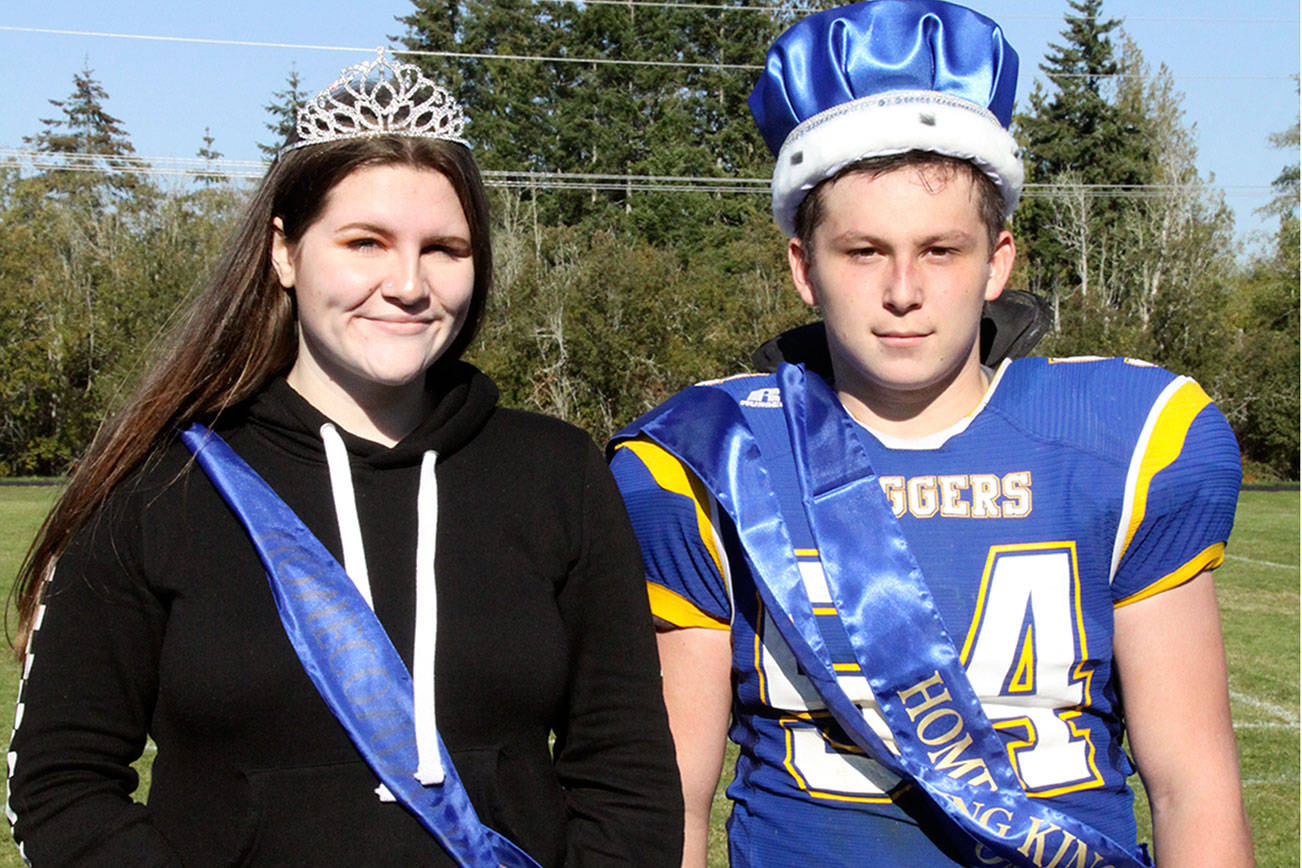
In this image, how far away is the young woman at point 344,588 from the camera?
1653mm

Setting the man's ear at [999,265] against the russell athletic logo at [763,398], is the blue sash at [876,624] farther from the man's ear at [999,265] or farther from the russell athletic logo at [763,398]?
the man's ear at [999,265]

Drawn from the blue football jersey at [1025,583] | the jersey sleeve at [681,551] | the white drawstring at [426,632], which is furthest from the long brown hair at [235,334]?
the blue football jersey at [1025,583]

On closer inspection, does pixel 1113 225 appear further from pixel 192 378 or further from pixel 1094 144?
pixel 192 378

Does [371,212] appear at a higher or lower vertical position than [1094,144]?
lower

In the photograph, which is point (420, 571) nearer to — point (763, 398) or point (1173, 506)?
point (763, 398)

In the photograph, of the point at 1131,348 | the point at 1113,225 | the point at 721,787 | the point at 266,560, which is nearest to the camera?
the point at 266,560

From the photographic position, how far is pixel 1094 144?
128ft

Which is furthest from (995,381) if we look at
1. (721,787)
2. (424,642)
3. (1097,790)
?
(721,787)

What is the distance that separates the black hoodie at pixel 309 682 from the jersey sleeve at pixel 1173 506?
0.73 m

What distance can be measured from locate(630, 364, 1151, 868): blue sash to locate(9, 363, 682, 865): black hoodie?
204 millimetres

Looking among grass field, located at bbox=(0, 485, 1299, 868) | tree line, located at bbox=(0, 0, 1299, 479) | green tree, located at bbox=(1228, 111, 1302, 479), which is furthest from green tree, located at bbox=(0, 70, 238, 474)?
green tree, located at bbox=(1228, 111, 1302, 479)

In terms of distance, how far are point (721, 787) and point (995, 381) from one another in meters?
3.95

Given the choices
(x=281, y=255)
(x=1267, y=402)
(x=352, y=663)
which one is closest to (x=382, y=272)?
(x=281, y=255)

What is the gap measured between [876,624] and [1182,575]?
1.46 feet
